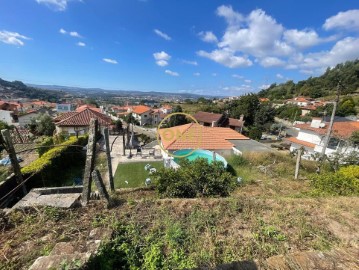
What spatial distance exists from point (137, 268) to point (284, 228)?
8.58 ft

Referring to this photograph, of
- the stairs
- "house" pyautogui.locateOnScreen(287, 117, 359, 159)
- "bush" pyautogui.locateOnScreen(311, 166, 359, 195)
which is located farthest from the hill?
the stairs

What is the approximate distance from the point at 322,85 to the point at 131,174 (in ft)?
290

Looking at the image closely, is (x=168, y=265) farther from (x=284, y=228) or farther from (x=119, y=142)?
(x=119, y=142)

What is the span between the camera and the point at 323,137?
2286 cm

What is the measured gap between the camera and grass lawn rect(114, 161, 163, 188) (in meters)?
11.3

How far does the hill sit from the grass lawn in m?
67.8

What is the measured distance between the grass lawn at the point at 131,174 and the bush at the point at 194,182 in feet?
16.1

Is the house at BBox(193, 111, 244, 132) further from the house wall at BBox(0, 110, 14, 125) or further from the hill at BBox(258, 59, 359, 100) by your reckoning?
the house wall at BBox(0, 110, 14, 125)

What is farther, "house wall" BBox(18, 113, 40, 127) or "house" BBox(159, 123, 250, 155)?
"house wall" BBox(18, 113, 40, 127)

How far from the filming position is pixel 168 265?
2514mm

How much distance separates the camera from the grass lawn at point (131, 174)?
445 inches

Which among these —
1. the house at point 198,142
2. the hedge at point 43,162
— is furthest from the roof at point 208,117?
the hedge at point 43,162

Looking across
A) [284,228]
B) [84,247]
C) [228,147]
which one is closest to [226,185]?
[284,228]

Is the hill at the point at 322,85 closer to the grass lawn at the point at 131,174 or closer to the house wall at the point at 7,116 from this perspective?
the grass lawn at the point at 131,174
